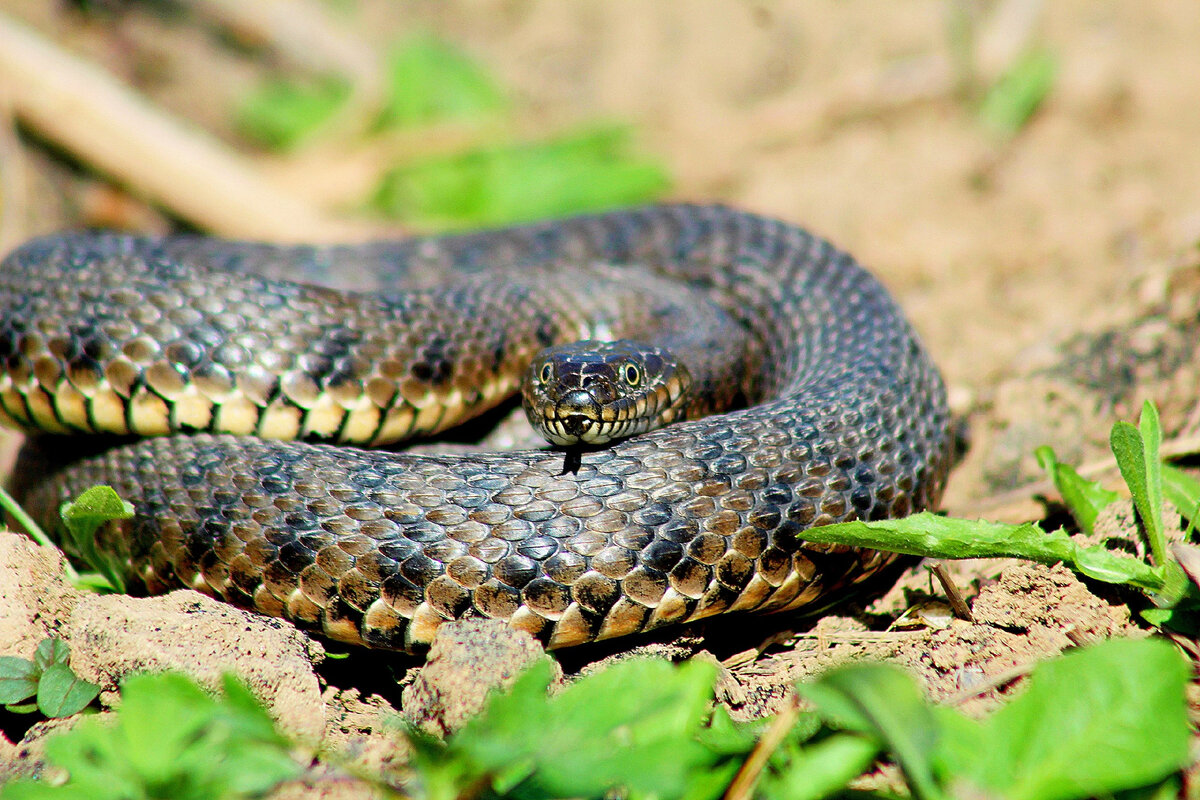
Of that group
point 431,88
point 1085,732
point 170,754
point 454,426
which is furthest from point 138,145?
point 1085,732

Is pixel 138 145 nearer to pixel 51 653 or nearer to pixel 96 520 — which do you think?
pixel 96 520

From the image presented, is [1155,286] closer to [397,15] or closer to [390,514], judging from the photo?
[390,514]

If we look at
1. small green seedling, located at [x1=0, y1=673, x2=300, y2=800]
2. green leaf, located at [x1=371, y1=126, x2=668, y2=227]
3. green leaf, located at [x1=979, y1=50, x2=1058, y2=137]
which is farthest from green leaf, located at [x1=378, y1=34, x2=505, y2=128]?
small green seedling, located at [x1=0, y1=673, x2=300, y2=800]

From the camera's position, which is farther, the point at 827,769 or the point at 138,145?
the point at 138,145

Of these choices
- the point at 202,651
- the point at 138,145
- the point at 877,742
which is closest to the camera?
the point at 877,742

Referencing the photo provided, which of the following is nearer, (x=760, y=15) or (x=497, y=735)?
(x=497, y=735)

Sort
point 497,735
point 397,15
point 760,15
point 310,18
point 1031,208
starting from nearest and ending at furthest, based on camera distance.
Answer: point 497,735 < point 1031,208 < point 760,15 < point 310,18 < point 397,15

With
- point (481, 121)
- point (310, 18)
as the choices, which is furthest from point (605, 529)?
point (310, 18)
